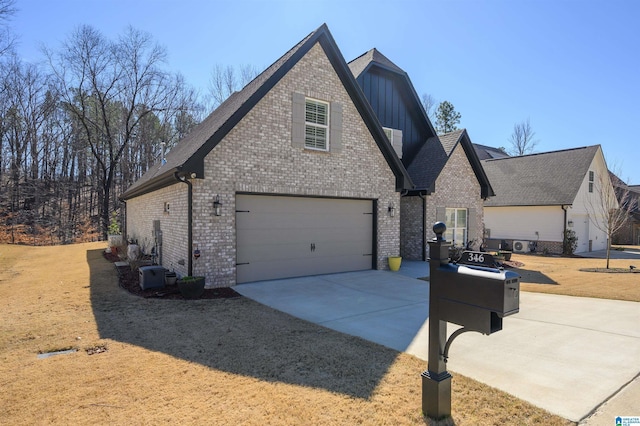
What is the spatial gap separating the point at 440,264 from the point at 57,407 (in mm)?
3952

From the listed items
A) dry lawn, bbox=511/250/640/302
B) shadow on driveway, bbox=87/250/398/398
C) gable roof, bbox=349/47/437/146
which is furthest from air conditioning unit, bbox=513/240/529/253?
shadow on driveway, bbox=87/250/398/398

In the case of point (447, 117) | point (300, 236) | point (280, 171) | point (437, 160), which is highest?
point (447, 117)

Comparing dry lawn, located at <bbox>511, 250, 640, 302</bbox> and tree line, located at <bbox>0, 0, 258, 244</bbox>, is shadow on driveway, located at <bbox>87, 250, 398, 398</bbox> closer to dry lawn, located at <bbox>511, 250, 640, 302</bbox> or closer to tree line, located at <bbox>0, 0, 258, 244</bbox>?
dry lawn, located at <bbox>511, 250, 640, 302</bbox>

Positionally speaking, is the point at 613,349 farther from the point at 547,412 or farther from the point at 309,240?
the point at 309,240

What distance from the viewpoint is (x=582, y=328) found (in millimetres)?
6020

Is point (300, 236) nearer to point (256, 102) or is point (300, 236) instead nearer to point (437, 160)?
point (256, 102)

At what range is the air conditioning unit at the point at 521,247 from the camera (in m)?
21.4

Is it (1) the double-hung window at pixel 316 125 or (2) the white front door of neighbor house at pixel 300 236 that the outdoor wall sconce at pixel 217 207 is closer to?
(2) the white front door of neighbor house at pixel 300 236

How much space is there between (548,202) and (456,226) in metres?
8.19

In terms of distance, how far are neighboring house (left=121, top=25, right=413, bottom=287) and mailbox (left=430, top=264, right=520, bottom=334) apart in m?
6.74

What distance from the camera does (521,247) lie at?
844 inches

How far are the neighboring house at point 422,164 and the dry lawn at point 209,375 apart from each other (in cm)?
1001

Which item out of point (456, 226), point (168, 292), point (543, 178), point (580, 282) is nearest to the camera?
point (168, 292)

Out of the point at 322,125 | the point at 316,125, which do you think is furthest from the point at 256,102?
the point at 322,125
